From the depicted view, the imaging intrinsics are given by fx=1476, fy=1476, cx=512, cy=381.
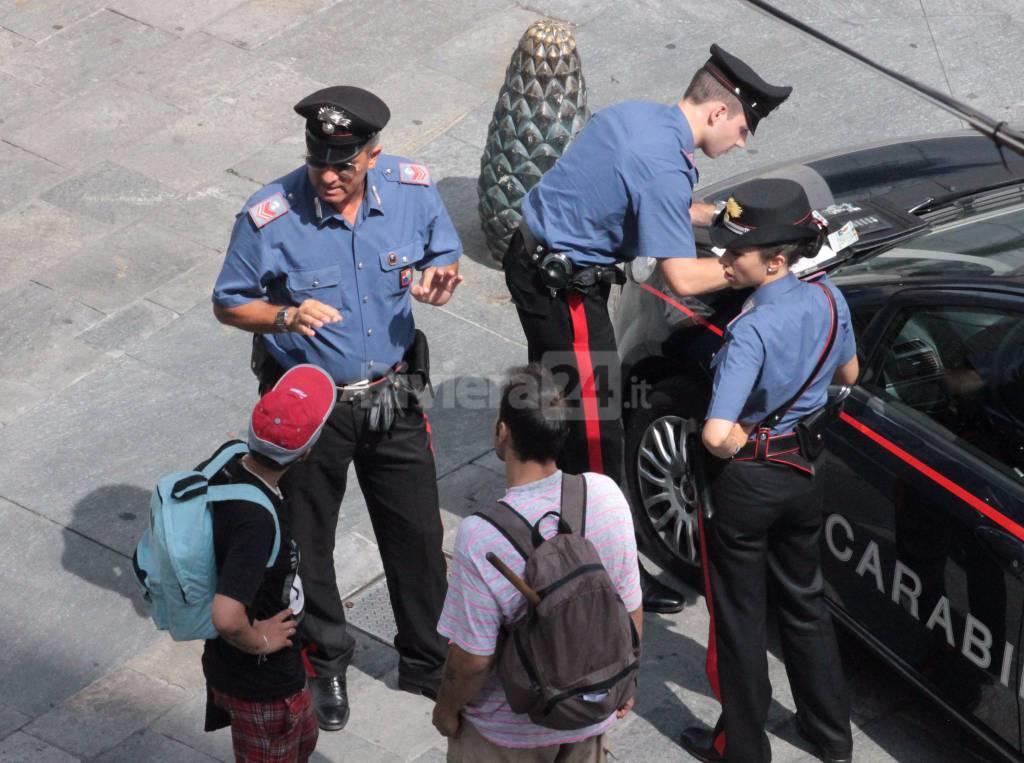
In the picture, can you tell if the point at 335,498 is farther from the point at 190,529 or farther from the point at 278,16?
the point at 278,16

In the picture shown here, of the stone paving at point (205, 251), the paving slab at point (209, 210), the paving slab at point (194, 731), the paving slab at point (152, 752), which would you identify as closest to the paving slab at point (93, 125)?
the stone paving at point (205, 251)

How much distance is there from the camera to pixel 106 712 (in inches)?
193

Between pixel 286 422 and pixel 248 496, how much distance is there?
21cm

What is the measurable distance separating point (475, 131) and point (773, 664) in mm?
4266

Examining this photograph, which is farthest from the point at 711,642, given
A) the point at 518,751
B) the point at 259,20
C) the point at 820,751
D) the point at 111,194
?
the point at 259,20

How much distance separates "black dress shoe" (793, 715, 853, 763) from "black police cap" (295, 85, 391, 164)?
7.61ft

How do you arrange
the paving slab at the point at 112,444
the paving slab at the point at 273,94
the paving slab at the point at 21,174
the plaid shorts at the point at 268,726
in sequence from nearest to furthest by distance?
the plaid shorts at the point at 268,726, the paving slab at the point at 112,444, the paving slab at the point at 21,174, the paving slab at the point at 273,94

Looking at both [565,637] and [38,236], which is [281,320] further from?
[38,236]

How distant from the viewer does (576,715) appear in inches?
132

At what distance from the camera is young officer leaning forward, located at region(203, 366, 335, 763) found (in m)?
3.66

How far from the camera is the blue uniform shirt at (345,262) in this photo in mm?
4535

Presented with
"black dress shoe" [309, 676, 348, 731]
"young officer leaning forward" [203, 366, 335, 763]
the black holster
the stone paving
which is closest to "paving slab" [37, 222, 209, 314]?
the stone paving

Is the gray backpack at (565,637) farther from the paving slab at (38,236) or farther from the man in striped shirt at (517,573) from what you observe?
the paving slab at (38,236)

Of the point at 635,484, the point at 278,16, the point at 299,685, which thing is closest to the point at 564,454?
the point at 635,484
